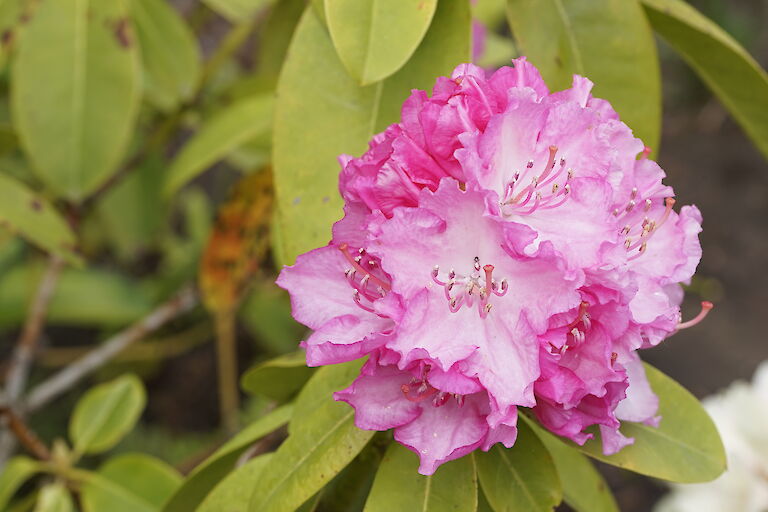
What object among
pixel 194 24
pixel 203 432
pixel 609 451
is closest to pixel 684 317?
pixel 203 432

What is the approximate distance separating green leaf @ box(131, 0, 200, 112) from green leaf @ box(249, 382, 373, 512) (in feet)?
2.90

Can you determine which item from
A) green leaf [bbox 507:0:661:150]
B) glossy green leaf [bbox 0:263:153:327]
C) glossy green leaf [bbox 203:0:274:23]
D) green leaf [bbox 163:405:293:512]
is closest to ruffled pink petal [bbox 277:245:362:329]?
green leaf [bbox 163:405:293:512]

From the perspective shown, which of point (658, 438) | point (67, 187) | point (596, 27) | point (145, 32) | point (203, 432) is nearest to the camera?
point (658, 438)

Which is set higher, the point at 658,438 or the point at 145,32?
the point at 145,32

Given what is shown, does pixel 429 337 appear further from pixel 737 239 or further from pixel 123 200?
pixel 737 239

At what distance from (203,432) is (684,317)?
4.69 ft

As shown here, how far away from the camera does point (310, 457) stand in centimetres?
73

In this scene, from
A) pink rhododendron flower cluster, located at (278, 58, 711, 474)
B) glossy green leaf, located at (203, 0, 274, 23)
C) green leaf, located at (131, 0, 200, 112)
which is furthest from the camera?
green leaf, located at (131, 0, 200, 112)

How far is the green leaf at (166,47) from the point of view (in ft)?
4.75

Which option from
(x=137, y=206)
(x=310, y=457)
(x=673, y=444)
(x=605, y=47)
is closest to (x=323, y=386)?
(x=310, y=457)

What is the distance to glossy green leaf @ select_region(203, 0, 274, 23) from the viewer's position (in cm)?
135

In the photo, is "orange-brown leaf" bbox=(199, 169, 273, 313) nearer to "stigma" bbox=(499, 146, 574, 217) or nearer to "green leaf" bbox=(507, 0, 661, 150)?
"green leaf" bbox=(507, 0, 661, 150)

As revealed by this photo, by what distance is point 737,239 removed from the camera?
9.36 feet

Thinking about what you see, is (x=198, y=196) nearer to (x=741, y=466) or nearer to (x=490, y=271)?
(x=741, y=466)
